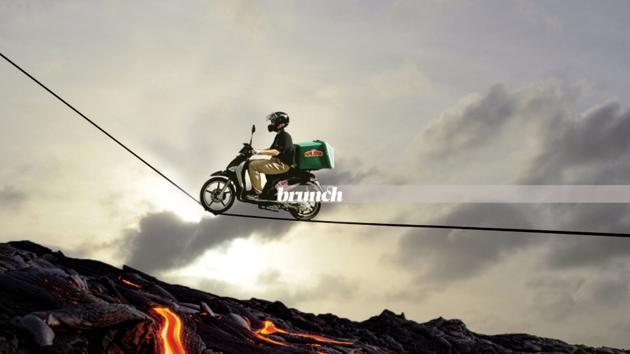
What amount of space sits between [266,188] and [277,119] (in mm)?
2284

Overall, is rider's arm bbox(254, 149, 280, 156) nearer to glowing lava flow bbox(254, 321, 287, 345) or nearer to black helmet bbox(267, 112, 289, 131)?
black helmet bbox(267, 112, 289, 131)

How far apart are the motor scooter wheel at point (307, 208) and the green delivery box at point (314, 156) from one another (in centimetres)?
66

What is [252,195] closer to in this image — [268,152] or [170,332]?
[268,152]

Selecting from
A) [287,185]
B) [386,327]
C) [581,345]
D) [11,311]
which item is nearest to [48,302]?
[11,311]

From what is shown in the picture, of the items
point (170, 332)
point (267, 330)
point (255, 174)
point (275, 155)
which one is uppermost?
point (275, 155)

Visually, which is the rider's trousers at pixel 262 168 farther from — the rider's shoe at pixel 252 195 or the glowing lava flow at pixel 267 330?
the glowing lava flow at pixel 267 330

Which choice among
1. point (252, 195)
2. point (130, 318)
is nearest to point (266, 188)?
point (252, 195)

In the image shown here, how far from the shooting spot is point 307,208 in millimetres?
19984

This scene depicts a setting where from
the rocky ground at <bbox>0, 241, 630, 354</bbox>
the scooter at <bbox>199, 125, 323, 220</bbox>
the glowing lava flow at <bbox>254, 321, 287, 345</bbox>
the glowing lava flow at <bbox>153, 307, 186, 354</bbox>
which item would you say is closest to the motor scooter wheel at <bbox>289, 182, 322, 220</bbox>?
the scooter at <bbox>199, 125, 323, 220</bbox>

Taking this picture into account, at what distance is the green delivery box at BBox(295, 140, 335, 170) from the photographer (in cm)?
1983

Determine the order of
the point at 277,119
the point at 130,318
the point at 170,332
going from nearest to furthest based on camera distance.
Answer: the point at 277,119, the point at 130,318, the point at 170,332

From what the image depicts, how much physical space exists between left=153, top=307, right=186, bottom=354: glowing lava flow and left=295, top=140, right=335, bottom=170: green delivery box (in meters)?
11.6

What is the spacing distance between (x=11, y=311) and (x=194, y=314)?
13.3 metres

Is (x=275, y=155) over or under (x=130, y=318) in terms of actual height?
over
